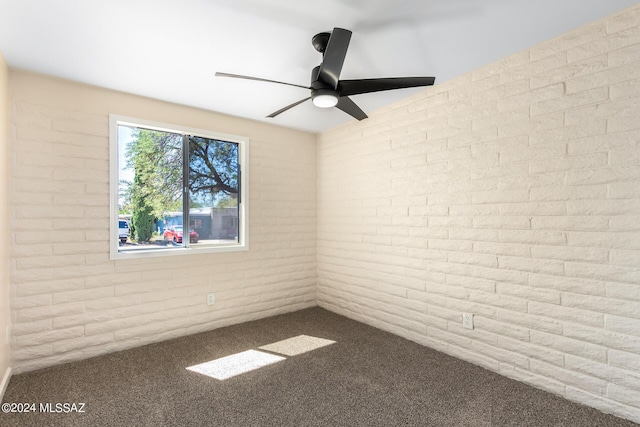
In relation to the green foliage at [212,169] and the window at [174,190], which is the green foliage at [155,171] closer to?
the window at [174,190]

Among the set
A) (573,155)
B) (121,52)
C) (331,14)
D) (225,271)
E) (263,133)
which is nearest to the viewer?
(331,14)

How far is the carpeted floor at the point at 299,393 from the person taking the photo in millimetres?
1858

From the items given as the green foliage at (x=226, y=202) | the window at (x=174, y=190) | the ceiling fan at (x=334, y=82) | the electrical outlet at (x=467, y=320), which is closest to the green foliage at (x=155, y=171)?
the window at (x=174, y=190)

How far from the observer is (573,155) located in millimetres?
2014

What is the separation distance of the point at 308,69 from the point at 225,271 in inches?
86.5

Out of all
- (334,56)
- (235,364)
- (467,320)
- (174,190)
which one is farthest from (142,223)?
(467,320)

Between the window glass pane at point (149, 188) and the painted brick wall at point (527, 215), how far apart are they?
206 centimetres

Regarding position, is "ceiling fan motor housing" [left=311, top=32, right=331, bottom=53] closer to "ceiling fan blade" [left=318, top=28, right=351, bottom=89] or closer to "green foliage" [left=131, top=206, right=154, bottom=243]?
→ "ceiling fan blade" [left=318, top=28, right=351, bottom=89]

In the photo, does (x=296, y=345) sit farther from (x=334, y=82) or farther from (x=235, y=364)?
(x=334, y=82)

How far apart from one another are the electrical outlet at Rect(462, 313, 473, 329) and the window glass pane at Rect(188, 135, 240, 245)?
7.97ft

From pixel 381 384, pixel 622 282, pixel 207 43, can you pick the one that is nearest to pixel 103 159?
pixel 207 43

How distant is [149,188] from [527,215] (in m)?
3.20

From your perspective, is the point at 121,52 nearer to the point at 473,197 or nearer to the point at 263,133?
the point at 263,133

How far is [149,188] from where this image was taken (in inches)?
119
